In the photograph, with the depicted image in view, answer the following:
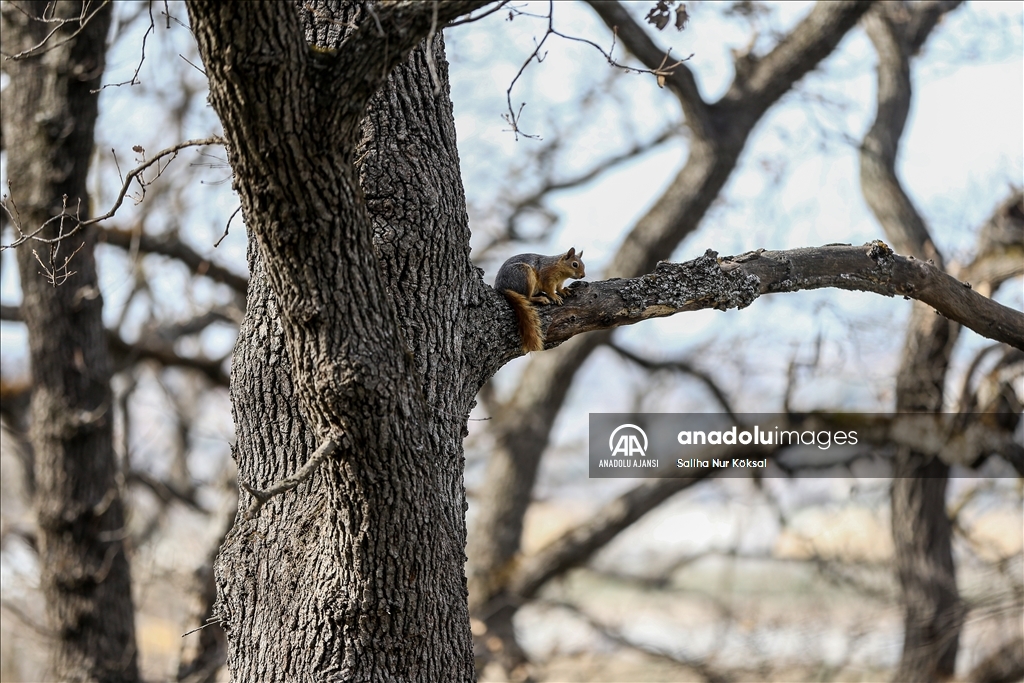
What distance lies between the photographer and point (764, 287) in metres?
3.03

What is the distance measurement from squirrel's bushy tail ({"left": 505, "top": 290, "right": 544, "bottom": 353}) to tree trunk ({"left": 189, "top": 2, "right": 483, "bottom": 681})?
0.53 feet

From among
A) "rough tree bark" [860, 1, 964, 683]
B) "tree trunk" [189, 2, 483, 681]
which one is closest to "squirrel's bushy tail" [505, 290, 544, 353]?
"tree trunk" [189, 2, 483, 681]

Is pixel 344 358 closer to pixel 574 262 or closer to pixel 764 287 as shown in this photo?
pixel 764 287

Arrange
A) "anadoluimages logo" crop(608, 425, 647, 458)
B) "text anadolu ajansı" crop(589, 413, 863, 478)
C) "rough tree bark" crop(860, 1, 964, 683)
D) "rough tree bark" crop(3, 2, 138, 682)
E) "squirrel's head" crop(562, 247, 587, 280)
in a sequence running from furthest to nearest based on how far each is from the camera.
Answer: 1. "rough tree bark" crop(860, 1, 964, 683)
2. "text anadolu ajansı" crop(589, 413, 863, 478)
3. "anadoluimages logo" crop(608, 425, 647, 458)
4. "rough tree bark" crop(3, 2, 138, 682)
5. "squirrel's head" crop(562, 247, 587, 280)

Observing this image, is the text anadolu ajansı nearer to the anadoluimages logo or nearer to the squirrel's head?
the anadoluimages logo

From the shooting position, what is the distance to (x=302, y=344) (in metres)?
2.02

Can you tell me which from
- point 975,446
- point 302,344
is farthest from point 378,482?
point 975,446

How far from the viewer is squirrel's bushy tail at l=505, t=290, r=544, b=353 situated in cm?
263

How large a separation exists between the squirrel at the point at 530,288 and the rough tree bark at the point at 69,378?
2.76 m

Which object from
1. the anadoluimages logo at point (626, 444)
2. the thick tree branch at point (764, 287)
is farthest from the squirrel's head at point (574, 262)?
the anadoluimages logo at point (626, 444)

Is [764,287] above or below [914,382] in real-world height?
below

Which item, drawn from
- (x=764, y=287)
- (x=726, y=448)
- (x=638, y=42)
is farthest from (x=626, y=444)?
(x=764, y=287)

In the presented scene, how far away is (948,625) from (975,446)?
52.9 inches

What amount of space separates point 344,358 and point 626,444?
487 centimetres
